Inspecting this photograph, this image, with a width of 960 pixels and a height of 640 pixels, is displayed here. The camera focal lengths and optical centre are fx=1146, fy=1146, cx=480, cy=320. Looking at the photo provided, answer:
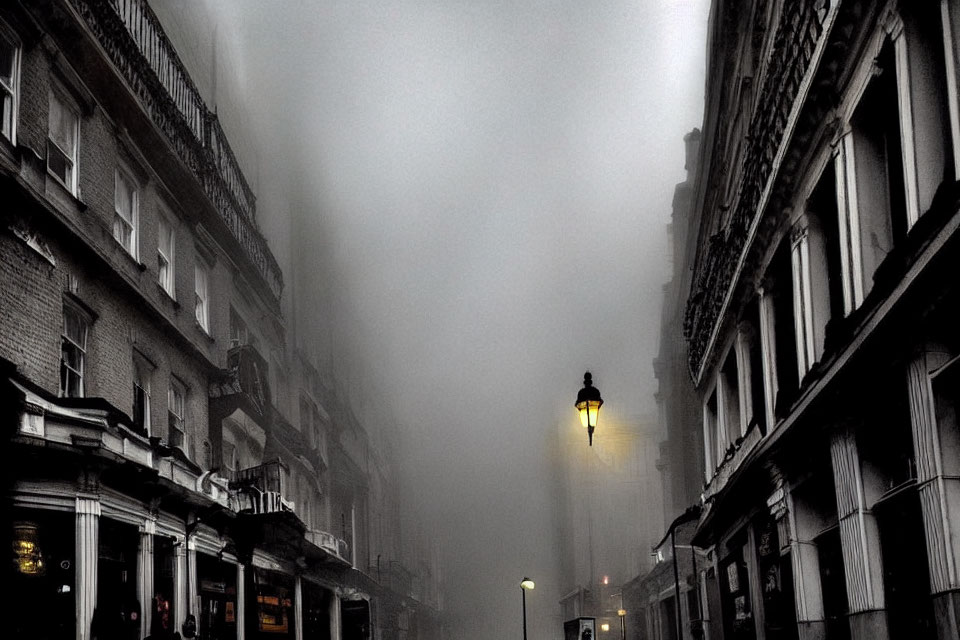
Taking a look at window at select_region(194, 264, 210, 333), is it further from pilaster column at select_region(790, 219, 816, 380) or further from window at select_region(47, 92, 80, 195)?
pilaster column at select_region(790, 219, 816, 380)

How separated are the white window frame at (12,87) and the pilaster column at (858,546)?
1075cm

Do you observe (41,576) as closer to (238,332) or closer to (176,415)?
(176,415)

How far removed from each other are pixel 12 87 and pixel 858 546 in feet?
38.6

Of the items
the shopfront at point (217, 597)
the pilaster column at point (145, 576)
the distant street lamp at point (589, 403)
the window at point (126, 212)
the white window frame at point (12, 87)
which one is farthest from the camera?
the shopfront at point (217, 597)

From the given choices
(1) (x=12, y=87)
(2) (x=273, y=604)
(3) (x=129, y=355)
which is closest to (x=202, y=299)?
(3) (x=129, y=355)

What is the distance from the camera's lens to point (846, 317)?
12000 millimetres

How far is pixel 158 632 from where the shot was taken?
16.9 metres

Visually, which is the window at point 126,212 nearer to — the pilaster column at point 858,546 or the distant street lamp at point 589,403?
the distant street lamp at point 589,403

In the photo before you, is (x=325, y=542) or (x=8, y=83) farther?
(x=325, y=542)

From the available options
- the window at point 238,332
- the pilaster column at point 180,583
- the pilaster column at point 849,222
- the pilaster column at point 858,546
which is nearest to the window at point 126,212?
the pilaster column at point 180,583

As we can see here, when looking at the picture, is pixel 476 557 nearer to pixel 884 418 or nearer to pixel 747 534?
pixel 747 534

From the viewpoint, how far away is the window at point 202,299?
25.3 metres

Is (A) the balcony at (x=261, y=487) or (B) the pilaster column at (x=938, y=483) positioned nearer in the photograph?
(B) the pilaster column at (x=938, y=483)

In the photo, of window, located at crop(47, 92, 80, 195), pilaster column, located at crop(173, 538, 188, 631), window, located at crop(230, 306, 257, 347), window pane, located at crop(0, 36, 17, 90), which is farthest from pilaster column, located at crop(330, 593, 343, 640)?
window pane, located at crop(0, 36, 17, 90)
